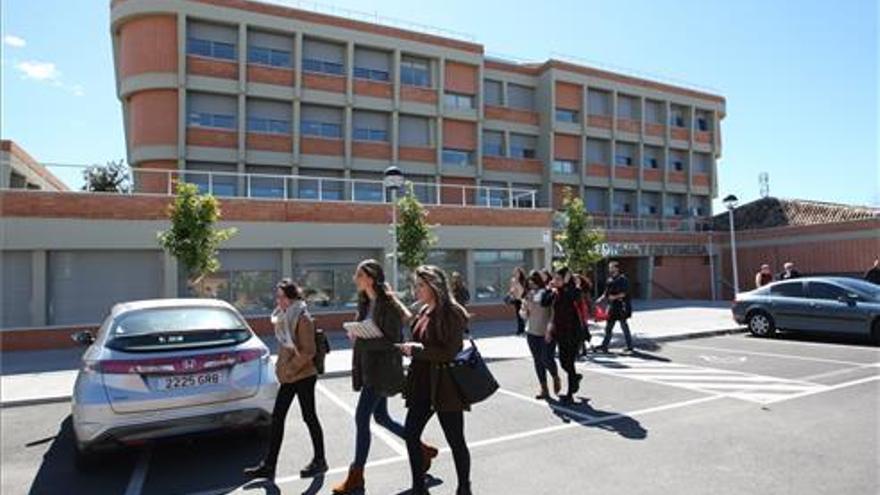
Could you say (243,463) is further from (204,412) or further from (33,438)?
(33,438)

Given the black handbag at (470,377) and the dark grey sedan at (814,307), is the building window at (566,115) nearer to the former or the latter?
the dark grey sedan at (814,307)

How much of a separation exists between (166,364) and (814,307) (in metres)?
13.4

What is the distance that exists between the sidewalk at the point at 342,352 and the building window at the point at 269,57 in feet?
59.0

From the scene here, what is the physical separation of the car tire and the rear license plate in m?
13.1

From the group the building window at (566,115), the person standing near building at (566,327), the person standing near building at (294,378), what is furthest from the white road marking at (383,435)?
the building window at (566,115)

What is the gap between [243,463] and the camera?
550 cm

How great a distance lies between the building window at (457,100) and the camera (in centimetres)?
3341

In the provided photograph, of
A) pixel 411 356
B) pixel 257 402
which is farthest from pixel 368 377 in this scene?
pixel 257 402

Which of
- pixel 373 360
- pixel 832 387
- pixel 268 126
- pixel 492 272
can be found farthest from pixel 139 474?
pixel 268 126

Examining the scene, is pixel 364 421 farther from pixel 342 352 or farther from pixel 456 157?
pixel 456 157

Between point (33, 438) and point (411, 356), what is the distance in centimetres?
521

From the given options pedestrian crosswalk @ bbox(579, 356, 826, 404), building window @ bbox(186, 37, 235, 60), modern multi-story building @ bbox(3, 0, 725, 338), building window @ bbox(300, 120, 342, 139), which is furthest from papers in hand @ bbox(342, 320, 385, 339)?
building window @ bbox(186, 37, 235, 60)

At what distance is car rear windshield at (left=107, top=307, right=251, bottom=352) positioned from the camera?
213 inches

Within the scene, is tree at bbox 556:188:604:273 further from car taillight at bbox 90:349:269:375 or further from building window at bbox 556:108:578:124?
building window at bbox 556:108:578:124
